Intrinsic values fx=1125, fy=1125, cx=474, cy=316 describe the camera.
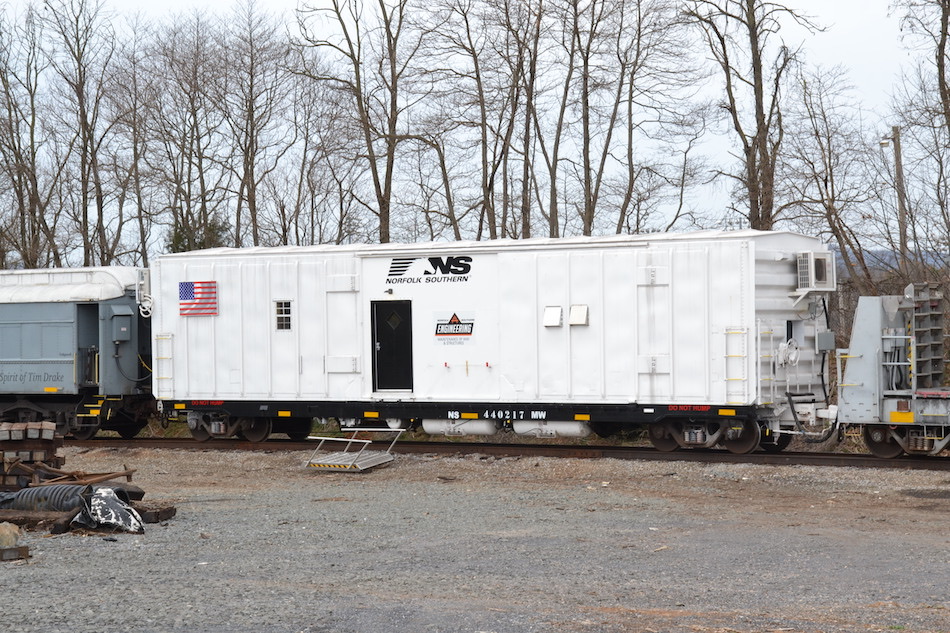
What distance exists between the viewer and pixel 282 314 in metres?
17.8

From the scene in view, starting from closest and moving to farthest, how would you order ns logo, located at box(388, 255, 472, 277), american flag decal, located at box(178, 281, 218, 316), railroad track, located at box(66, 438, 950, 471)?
1. railroad track, located at box(66, 438, 950, 471)
2. ns logo, located at box(388, 255, 472, 277)
3. american flag decal, located at box(178, 281, 218, 316)

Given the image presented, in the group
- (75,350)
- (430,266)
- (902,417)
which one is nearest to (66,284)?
(75,350)

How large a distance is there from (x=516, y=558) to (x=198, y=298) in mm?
10795

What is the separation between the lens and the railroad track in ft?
48.3

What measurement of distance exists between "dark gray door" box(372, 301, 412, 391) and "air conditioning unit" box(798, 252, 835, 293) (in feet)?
18.7

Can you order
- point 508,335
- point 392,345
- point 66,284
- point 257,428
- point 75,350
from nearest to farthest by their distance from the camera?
point 508,335, point 392,345, point 257,428, point 75,350, point 66,284

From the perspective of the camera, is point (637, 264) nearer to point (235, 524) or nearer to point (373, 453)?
point (373, 453)

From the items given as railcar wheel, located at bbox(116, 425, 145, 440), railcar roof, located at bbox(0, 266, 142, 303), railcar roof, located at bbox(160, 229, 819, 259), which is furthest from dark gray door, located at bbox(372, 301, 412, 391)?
railcar wheel, located at bbox(116, 425, 145, 440)

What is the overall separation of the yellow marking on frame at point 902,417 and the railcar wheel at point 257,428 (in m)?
9.84

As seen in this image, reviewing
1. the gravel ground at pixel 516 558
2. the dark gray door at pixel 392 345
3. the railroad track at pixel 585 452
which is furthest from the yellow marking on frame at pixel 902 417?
the dark gray door at pixel 392 345

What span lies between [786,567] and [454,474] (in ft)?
23.5

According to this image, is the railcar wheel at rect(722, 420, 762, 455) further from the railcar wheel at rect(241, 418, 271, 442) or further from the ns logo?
the railcar wheel at rect(241, 418, 271, 442)

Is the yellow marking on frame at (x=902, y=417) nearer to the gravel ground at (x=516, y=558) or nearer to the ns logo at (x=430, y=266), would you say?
the gravel ground at (x=516, y=558)

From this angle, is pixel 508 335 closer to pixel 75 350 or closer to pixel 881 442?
pixel 881 442
